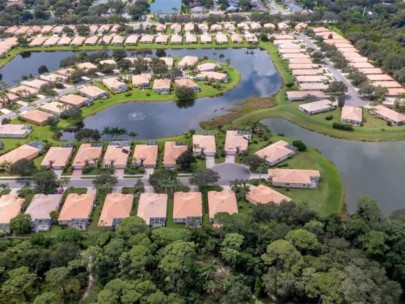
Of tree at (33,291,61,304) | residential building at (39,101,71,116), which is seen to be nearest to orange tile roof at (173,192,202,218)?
tree at (33,291,61,304)

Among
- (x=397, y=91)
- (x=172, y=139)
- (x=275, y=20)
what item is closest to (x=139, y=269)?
(x=172, y=139)

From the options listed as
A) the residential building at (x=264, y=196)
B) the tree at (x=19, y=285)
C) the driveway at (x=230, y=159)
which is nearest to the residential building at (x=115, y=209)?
the tree at (x=19, y=285)

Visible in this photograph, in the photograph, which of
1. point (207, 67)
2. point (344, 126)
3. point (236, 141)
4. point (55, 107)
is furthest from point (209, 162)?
point (207, 67)

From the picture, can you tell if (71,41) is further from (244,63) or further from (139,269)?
(139,269)

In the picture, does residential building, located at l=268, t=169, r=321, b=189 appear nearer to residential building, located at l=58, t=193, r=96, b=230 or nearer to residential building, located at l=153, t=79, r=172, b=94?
residential building, located at l=58, t=193, r=96, b=230

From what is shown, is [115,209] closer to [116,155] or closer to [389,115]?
[116,155]

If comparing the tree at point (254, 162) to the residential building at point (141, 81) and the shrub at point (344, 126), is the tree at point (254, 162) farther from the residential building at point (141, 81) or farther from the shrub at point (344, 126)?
the residential building at point (141, 81)
